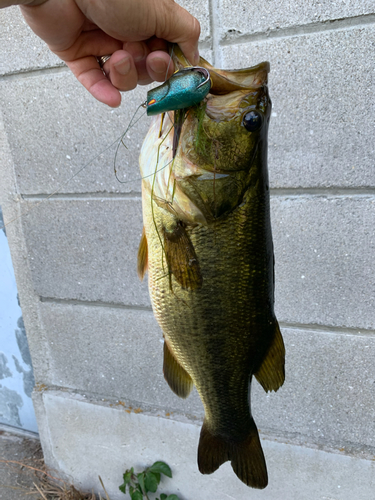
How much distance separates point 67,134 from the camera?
203cm

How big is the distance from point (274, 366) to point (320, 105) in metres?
1.12

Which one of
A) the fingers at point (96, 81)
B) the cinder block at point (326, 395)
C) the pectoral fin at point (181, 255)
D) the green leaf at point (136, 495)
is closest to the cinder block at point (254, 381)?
the cinder block at point (326, 395)

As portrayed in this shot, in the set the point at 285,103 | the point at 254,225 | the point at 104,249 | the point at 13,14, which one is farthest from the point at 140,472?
the point at 13,14

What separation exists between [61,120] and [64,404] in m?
1.76

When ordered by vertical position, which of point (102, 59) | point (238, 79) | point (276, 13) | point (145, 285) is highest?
point (276, 13)

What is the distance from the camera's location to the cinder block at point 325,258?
178 cm

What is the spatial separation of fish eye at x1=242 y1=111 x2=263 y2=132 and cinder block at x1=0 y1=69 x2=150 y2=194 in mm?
987

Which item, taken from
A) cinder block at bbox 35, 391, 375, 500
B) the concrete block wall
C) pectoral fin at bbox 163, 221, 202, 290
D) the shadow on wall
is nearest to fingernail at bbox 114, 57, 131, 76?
pectoral fin at bbox 163, 221, 202, 290

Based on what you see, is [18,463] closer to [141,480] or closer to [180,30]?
[141,480]

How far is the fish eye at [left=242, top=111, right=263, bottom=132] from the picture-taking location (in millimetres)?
986

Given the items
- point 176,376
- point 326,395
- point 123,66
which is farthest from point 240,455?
point 123,66

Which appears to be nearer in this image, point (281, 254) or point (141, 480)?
point (281, 254)

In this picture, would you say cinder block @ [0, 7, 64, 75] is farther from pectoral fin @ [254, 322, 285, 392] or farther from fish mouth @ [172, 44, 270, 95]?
pectoral fin @ [254, 322, 285, 392]

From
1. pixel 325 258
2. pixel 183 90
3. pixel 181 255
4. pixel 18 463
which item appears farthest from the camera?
pixel 18 463
